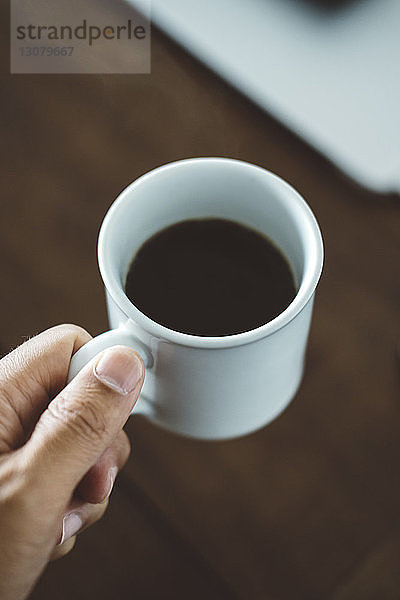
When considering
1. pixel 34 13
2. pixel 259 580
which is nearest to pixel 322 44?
pixel 34 13

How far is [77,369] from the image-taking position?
17.6 inches

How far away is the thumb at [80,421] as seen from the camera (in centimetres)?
42

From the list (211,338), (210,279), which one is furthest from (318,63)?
(211,338)

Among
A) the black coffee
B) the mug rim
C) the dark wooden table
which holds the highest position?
the mug rim

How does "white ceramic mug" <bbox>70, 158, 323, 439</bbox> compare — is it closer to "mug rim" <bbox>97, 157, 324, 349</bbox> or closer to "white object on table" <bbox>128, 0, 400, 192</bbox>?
"mug rim" <bbox>97, 157, 324, 349</bbox>

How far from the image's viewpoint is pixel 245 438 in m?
0.61

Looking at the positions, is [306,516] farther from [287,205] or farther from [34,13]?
[34,13]

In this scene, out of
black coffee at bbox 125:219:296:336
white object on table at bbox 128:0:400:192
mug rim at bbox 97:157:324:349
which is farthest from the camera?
white object on table at bbox 128:0:400:192

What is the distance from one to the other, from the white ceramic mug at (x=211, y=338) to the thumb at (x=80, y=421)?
16mm

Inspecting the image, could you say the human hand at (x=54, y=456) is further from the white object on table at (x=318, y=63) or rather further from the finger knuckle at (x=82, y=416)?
the white object on table at (x=318, y=63)

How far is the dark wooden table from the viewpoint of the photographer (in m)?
0.58

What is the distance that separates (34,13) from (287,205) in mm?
503

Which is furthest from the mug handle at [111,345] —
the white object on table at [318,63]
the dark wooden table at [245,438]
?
the white object on table at [318,63]

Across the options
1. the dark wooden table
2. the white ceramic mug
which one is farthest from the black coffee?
the dark wooden table
